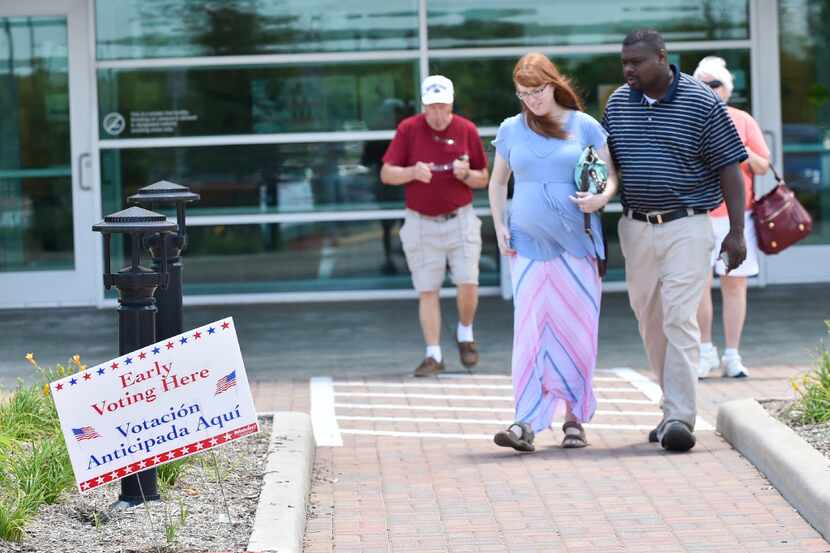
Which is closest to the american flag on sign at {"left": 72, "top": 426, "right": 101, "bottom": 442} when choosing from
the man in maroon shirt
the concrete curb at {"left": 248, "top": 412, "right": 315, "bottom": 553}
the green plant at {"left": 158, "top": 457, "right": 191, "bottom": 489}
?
the concrete curb at {"left": 248, "top": 412, "right": 315, "bottom": 553}

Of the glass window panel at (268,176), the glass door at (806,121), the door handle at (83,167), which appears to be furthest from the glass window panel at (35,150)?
the glass door at (806,121)

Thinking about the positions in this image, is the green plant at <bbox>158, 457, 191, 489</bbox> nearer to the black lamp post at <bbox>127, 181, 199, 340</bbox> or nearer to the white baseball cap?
the black lamp post at <bbox>127, 181, 199, 340</bbox>

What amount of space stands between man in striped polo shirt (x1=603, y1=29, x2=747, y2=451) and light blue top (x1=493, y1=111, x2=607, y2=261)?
0.19 metres

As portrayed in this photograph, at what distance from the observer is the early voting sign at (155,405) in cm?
543

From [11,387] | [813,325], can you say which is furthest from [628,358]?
[11,387]

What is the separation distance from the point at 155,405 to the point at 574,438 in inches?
104

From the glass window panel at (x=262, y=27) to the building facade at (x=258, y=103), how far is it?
1 centimetres

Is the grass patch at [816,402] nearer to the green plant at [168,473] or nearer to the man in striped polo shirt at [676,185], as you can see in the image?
the man in striped polo shirt at [676,185]

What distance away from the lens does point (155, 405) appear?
18.0 feet

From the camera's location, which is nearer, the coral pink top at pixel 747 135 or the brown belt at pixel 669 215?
the brown belt at pixel 669 215

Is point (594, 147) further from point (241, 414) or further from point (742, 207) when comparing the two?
point (241, 414)

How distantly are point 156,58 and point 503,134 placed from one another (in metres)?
7.15

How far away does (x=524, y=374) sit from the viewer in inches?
294

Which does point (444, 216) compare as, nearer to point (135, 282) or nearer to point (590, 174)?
point (590, 174)
